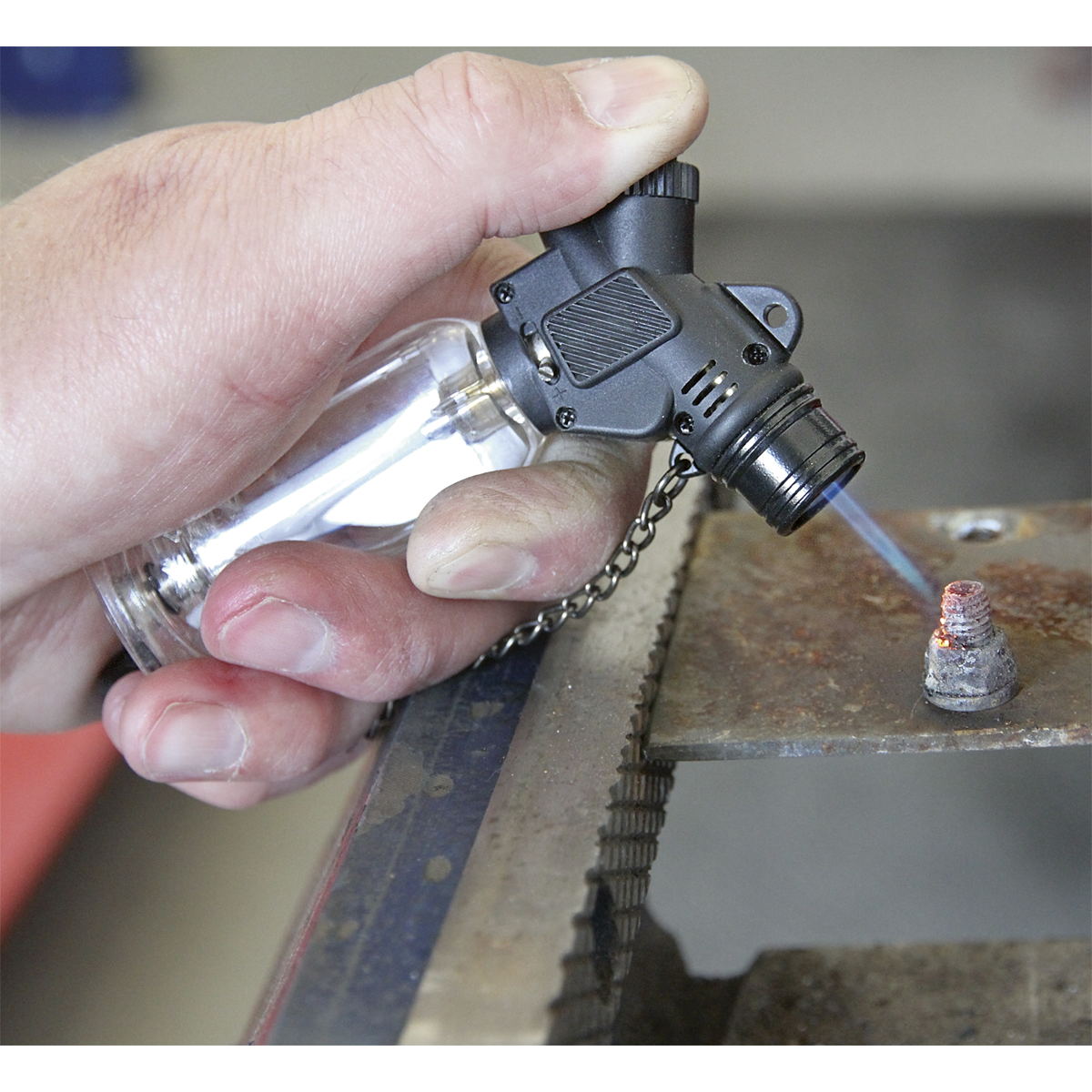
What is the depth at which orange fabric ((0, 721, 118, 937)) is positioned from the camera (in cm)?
154

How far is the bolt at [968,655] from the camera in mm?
799

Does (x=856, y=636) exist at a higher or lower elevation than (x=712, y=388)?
lower

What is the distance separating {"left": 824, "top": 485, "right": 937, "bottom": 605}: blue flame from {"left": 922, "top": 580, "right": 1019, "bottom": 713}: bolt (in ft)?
0.54

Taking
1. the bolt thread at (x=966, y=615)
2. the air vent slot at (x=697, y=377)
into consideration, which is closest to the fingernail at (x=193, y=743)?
the air vent slot at (x=697, y=377)

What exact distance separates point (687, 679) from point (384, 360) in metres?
0.39

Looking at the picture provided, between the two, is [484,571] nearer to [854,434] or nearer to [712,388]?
[712,388]

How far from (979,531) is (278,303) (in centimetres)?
75

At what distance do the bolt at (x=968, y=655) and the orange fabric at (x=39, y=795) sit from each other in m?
1.30

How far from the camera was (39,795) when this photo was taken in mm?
1618

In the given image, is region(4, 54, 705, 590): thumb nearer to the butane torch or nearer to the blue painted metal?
the butane torch

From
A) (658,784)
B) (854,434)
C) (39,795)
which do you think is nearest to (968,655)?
(658,784)

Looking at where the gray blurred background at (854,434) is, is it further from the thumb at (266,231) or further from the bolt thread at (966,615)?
the bolt thread at (966,615)

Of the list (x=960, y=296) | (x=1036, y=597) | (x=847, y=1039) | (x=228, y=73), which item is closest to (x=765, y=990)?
(x=847, y=1039)

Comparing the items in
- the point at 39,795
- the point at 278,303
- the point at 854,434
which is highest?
the point at 278,303
